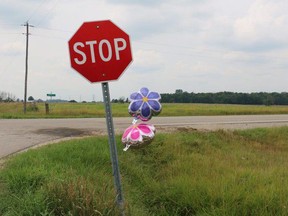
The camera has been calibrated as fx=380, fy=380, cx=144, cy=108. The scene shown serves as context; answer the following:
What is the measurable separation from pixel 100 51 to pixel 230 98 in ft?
226

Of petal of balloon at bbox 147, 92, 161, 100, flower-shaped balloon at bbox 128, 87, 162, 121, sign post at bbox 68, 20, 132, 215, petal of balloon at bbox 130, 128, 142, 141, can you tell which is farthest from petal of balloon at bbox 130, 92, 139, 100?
sign post at bbox 68, 20, 132, 215

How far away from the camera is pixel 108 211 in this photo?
148 inches

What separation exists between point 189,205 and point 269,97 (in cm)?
6234

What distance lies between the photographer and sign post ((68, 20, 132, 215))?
12.5 feet

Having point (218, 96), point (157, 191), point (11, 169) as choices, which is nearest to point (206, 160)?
point (157, 191)

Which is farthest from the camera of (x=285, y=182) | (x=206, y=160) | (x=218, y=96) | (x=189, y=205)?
(x=218, y=96)

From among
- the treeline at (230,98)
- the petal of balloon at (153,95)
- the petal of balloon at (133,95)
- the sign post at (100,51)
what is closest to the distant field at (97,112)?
the petal of balloon at (133,95)

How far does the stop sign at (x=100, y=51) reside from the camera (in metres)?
3.82

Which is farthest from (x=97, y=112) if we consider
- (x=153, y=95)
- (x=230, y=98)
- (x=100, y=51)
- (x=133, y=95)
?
(x=230, y=98)

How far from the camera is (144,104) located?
7.30 m

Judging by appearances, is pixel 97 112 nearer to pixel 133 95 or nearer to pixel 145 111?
pixel 133 95

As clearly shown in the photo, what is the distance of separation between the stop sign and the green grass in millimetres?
1232

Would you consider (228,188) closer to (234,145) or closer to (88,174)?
(88,174)

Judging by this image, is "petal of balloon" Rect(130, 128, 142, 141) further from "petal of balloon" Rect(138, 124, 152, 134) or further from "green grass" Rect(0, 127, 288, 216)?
"green grass" Rect(0, 127, 288, 216)
